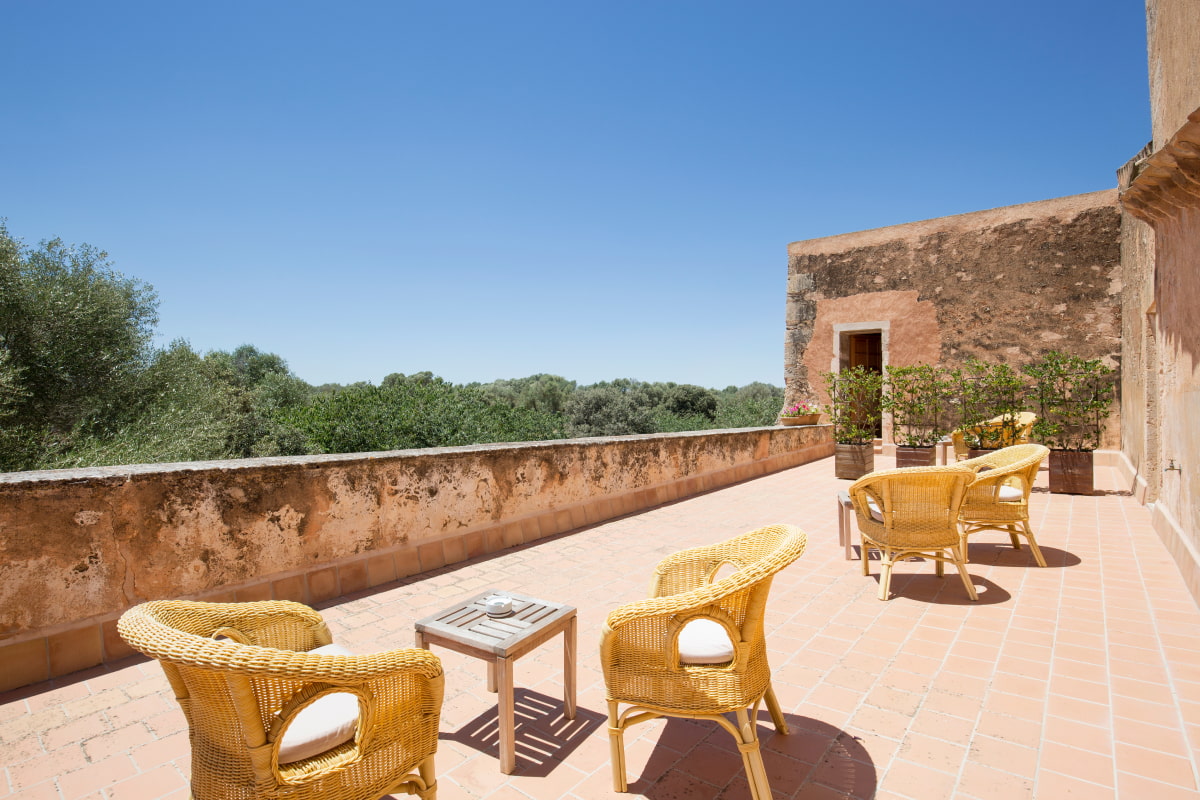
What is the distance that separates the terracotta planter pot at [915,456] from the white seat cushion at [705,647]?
22.1 ft

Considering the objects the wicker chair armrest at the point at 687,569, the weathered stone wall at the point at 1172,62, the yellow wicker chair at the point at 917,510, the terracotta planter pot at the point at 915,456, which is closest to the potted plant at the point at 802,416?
the terracotta planter pot at the point at 915,456

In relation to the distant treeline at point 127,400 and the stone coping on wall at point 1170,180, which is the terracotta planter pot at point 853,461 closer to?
the stone coping on wall at point 1170,180

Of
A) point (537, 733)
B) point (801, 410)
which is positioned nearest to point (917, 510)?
point (537, 733)

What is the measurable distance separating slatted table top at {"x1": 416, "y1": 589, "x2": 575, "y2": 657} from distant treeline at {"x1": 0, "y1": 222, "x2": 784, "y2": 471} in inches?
443

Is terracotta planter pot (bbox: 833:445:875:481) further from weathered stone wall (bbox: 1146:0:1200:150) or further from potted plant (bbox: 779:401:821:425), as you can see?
weathered stone wall (bbox: 1146:0:1200:150)

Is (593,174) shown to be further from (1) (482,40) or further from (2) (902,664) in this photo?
(2) (902,664)

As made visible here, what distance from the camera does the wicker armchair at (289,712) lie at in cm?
109

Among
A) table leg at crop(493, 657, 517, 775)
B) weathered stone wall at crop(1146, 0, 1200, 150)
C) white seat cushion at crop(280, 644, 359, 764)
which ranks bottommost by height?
table leg at crop(493, 657, 517, 775)

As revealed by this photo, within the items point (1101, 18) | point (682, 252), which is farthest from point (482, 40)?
point (682, 252)

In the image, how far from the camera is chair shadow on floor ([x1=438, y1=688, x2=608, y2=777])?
5.88ft

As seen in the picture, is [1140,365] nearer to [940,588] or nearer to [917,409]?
[917,409]

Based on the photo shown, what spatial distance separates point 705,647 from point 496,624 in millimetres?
744

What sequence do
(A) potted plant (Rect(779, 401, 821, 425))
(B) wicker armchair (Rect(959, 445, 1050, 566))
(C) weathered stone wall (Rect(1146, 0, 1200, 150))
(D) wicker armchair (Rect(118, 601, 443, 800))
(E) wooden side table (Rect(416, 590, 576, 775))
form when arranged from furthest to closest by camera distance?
(A) potted plant (Rect(779, 401, 821, 425)), (C) weathered stone wall (Rect(1146, 0, 1200, 150)), (B) wicker armchair (Rect(959, 445, 1050, 566)), (E) wooden side table (Rect(416, 590, 576, 775)), (D) wicker armchair (Rect(118, 601, 443, 800))

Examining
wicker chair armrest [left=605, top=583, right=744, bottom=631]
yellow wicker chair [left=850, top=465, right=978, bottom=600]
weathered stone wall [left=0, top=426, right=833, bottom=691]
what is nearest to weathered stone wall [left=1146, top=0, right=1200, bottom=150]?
yellow wicker chair [left=850, top=465, right=978, bottom=600]
